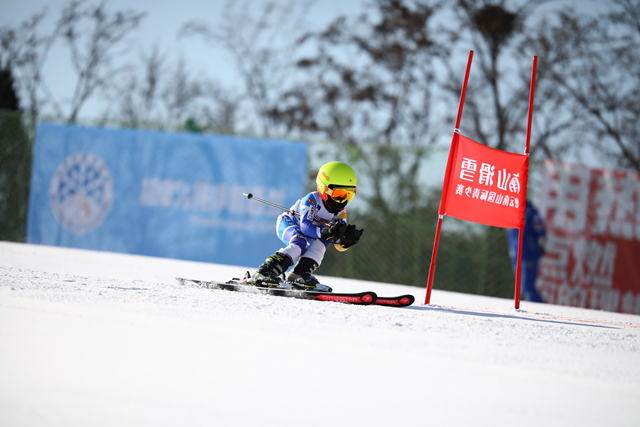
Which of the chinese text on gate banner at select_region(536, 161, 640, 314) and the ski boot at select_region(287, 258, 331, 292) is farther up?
the chinese text on gate banner at select_region(536, 161, 640, 314)

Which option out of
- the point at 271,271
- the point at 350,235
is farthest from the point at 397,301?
the point at 271,271

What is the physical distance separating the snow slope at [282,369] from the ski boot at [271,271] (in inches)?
48.1

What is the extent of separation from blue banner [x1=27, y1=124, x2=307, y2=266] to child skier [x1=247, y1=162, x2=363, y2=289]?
17.0 ft

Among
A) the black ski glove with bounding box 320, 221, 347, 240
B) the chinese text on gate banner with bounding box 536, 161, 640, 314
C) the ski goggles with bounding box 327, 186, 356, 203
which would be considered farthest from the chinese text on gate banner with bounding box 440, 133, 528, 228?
the chinese text on gate banner with bounding box 536, 161, 640, 314

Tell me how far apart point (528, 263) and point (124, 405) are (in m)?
8.41

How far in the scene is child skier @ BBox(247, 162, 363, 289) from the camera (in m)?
5.29

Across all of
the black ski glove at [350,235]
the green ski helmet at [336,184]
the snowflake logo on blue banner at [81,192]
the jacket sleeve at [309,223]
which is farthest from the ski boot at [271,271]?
the snowflake logo on blue banner at [81,192]

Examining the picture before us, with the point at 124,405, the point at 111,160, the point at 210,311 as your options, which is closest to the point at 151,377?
the point at 124,405

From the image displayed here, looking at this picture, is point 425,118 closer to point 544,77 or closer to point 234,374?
point 544,77

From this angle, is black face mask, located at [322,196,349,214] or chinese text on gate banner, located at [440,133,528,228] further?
chinese text on gate banner, located at [440,133,528,228]

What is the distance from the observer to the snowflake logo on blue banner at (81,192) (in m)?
12.2

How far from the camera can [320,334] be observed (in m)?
3.21

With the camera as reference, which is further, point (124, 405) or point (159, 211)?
point (159, 211)

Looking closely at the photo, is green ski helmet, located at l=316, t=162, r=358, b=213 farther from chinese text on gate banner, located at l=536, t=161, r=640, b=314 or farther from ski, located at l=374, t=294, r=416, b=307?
chinese text on gate banner, located at l=536, t=161, r=640, b=314
